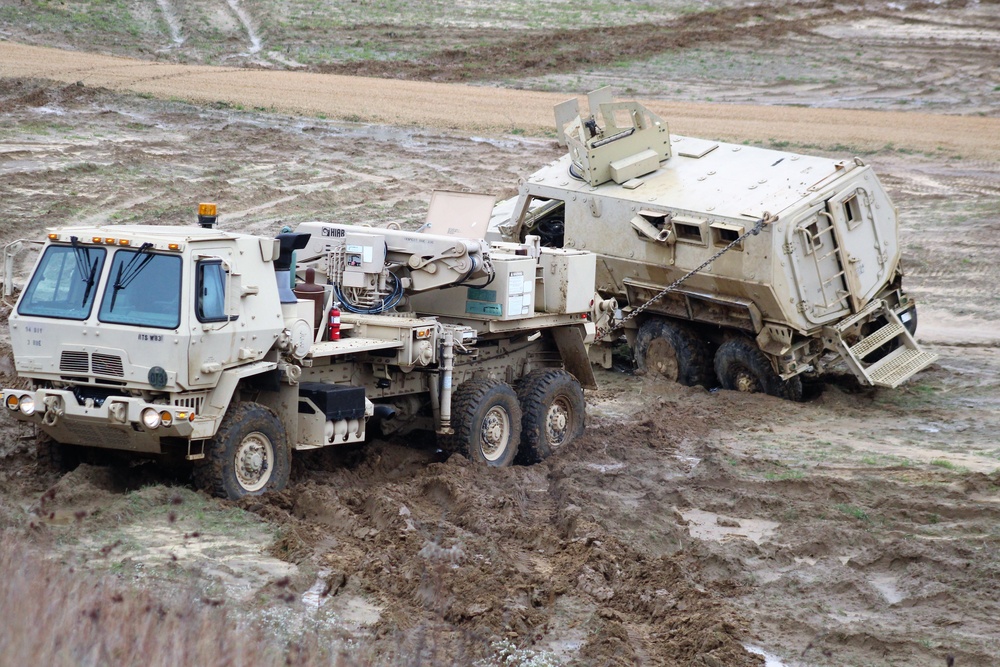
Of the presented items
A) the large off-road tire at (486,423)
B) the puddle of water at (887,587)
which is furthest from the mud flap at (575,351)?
the puddle of water at (887,587)

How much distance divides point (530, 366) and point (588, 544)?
399 centimetres

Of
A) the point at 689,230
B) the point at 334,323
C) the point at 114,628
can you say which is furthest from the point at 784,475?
the point at 114,628

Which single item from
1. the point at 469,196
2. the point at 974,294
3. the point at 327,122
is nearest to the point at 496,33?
the point at 327,122

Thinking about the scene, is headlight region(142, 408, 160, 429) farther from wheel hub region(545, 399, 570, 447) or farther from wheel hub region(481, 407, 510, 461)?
wheel hub region(545, 399, 570, 447)

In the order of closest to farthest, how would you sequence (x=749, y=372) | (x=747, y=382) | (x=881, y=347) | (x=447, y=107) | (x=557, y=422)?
(x=557, y=422), (x=749, y=372), (x=747, y=382), (x=881, y=347), (x=447, y=107)

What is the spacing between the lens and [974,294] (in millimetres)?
21266

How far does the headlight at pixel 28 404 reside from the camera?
947 centimetres

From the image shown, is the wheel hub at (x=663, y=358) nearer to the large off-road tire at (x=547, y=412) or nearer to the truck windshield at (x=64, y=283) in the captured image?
the large off-road tire at (x=547, y=412)

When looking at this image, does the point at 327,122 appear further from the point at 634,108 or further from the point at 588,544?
the point at 588,544

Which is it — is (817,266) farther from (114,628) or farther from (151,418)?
(114,628)

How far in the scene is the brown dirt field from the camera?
30297mm

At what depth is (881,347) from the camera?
Answer: 16438 millimetres

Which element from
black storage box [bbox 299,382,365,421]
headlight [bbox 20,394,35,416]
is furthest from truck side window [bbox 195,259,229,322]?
headlight [bbox 20,394,35,416]

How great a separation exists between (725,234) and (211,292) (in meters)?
7.38
